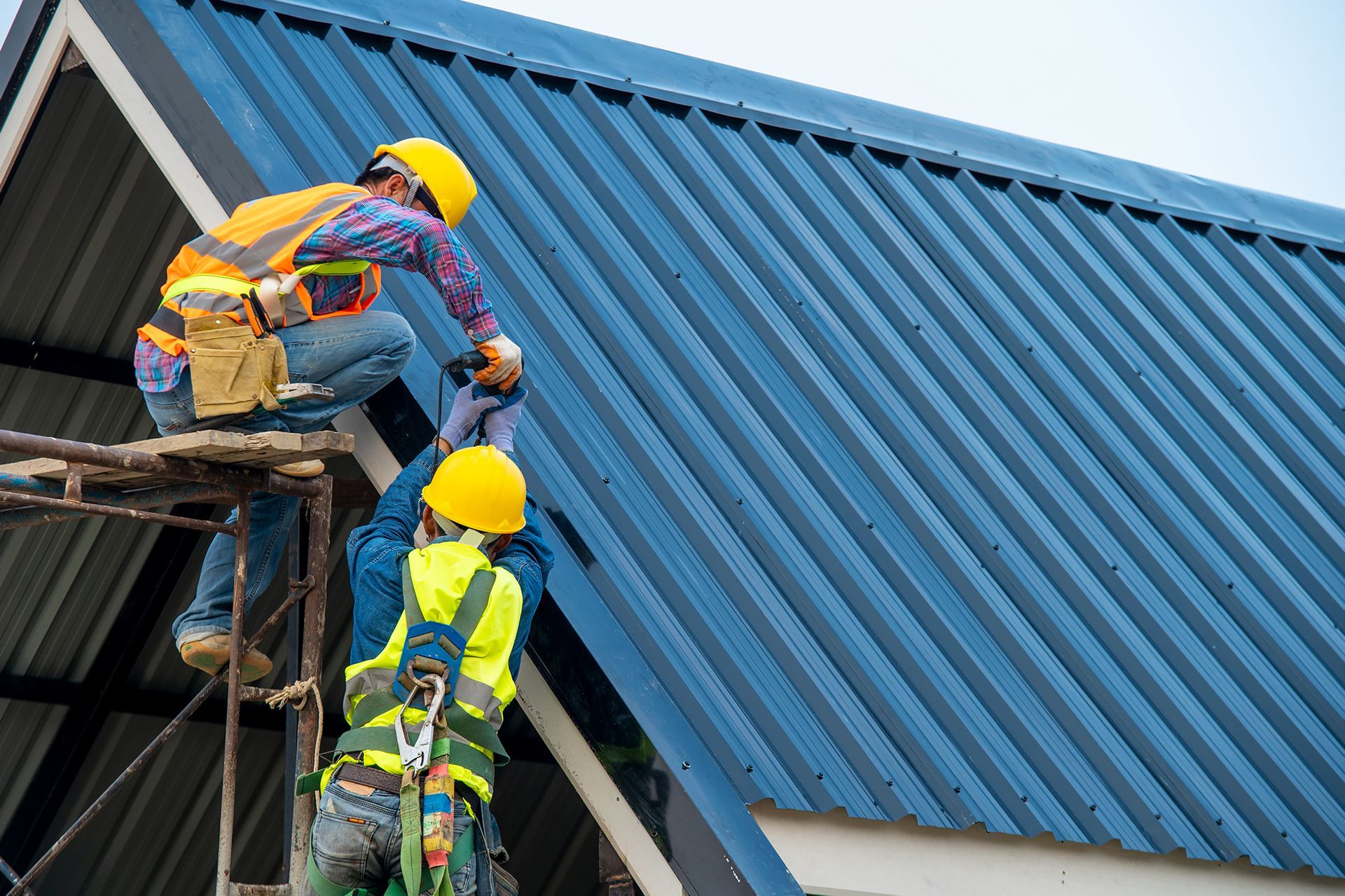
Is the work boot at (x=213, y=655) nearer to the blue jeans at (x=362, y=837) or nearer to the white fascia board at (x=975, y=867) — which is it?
the blue jeans at (x=362, y=837)

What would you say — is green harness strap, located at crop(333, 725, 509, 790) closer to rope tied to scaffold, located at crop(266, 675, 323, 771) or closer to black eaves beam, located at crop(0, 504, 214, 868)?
rope tied to scaffold, located at crop(266, 675, 323, 771)

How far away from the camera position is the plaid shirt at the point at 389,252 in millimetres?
5992

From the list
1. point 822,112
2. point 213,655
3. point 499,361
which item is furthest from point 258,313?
point 822,112

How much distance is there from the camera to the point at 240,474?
6.10 metres

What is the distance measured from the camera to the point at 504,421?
21.4 ft

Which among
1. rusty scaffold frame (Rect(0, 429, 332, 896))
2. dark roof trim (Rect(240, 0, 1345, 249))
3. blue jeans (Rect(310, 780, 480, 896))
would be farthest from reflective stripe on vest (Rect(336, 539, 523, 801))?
dark roof trim (Rect(240, 0, 1345, 249))

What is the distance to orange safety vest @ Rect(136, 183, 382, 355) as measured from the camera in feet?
19.7

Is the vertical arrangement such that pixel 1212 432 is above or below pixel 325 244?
below

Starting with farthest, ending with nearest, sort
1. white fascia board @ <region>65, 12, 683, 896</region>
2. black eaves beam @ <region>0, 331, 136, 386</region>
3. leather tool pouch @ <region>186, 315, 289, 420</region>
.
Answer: black eaves beam @ <region>0, 331, 136, 386</region>, white fascia board @ <region>65, 12, 683, 896</region>, leather tool pouch @ <region>186, 315, 289, 420</region>

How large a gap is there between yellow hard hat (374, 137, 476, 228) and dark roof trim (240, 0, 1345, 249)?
8.34ft

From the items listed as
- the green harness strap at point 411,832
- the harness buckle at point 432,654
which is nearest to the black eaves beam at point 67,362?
the harness buckle at point 432,654

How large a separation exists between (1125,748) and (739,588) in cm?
227

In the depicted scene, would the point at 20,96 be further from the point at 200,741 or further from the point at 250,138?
the point at 200,741

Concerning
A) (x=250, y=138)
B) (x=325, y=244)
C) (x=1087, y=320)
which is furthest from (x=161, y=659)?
(x=1087, y=320)
